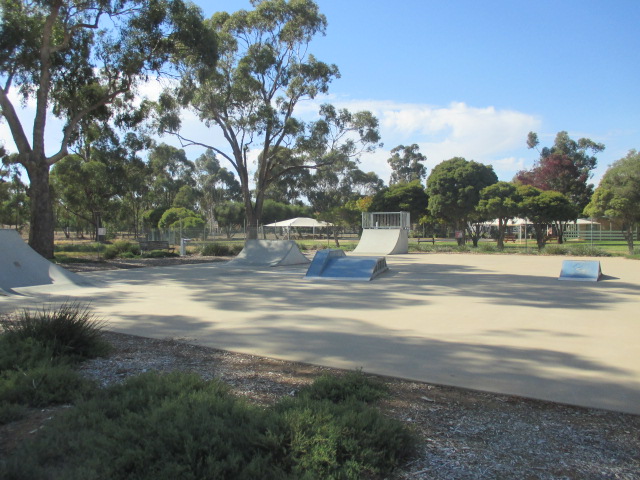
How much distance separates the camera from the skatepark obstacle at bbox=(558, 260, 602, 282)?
12922 millimetres

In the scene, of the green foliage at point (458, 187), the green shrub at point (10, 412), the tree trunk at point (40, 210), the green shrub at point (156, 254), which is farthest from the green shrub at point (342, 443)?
the green foliage at point (458, 187)

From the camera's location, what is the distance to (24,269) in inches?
456

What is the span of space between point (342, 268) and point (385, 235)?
14.7 meters

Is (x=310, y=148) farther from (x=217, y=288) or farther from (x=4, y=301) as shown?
(x=4, y=301)

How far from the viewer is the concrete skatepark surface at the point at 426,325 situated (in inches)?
183

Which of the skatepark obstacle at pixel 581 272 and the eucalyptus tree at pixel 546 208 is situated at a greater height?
the eucalyptus tree at pixel 546 208

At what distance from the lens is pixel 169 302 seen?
30.4ft

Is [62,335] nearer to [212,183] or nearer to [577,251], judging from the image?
[577,251]

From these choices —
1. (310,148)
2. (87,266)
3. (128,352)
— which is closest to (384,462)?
(128,352)

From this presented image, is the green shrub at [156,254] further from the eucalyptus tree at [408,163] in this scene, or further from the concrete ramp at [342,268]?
the eucalyptus tree at [408,163]

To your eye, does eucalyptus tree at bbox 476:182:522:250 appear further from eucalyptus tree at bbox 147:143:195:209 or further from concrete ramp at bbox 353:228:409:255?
eucalyptus tree at bbox 147:143:195:209

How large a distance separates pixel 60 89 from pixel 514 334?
2006 centimetres

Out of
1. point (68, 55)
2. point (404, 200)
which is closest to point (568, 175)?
point (404, 200)

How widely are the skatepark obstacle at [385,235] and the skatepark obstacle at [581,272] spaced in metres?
13.5
